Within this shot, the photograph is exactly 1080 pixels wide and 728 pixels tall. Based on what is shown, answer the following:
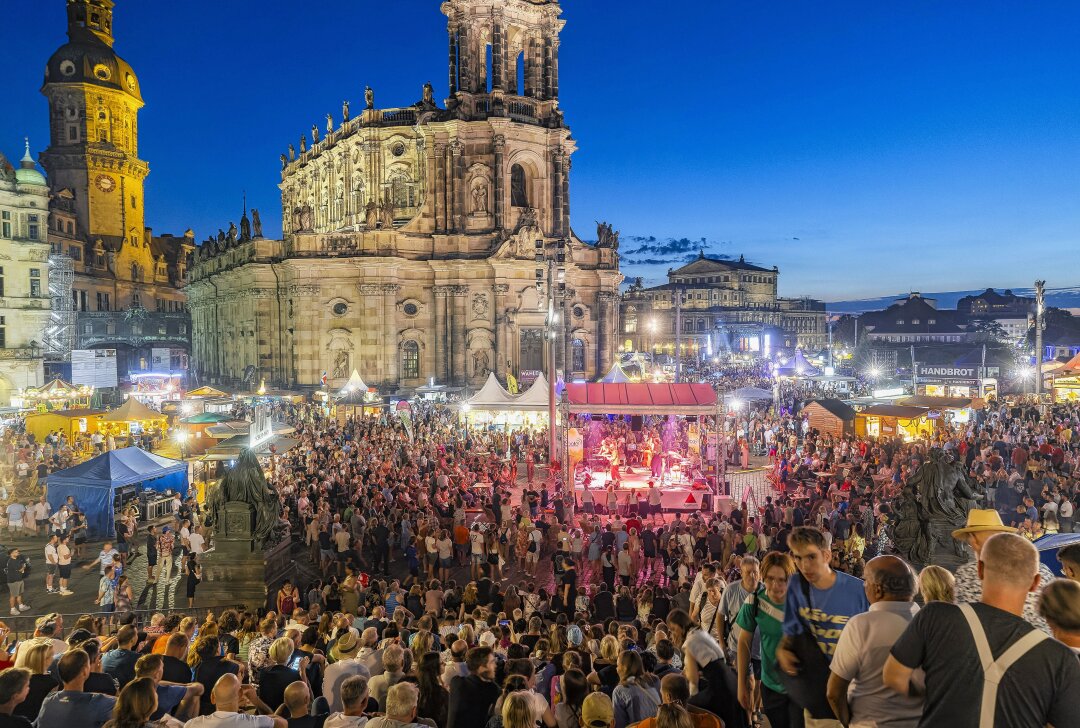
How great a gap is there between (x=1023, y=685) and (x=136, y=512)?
18.3m

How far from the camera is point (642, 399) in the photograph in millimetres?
21484

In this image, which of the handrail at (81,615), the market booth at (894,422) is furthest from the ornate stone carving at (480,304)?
the handrail at (81,615)

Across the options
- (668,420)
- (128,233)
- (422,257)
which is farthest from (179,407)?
(128,233)

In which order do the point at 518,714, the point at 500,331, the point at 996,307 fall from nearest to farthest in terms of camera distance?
the point at 518,714
the point at 500,331
the point at 996,307

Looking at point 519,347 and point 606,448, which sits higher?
point 519,347

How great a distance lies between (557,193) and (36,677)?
42991 mm

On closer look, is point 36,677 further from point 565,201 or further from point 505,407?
Answer: point 565,201

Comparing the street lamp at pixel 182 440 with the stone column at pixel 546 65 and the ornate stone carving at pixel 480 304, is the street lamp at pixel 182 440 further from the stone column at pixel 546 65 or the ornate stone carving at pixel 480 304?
the stone column at pixel 546 65

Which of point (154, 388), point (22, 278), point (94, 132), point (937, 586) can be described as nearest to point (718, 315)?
point (154, 388)

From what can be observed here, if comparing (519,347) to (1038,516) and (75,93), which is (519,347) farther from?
(75,93)

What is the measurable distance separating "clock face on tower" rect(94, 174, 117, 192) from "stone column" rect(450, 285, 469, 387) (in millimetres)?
45314

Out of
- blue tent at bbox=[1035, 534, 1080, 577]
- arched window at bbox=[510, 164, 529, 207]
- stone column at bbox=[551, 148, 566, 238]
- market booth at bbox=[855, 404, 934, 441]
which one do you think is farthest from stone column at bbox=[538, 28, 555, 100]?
blue tent at bbox=[1035, 534, 1080, 577]

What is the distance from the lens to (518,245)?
42594 millimetres

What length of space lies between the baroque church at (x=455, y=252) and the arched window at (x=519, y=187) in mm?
103
